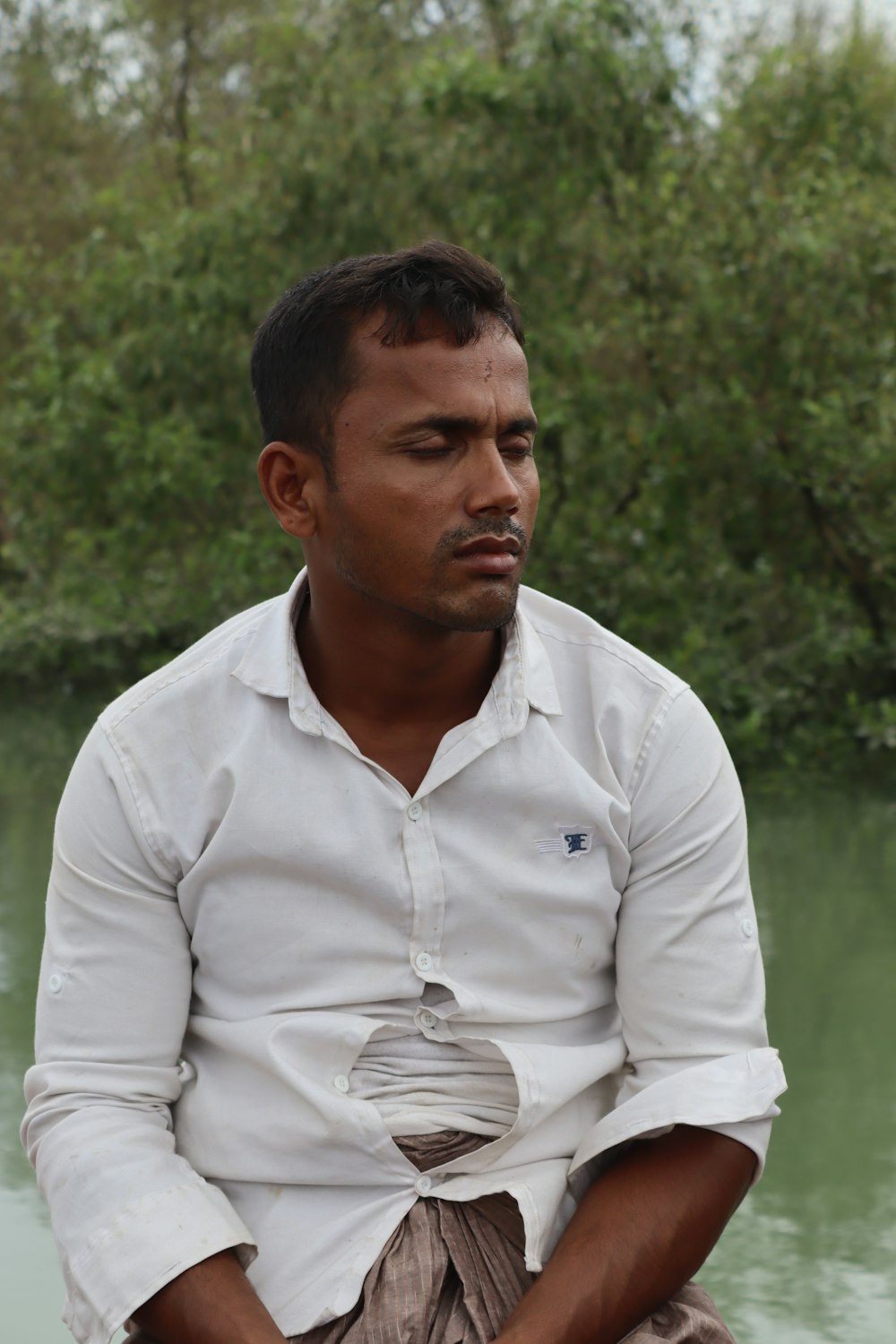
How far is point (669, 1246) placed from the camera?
1.56 meters

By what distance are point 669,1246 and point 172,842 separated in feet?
1.94

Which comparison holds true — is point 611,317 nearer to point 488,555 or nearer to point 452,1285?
point 488,555

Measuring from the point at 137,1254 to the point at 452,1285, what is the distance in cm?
29

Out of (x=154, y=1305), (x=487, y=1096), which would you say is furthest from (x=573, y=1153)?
(x=154, y=1305)

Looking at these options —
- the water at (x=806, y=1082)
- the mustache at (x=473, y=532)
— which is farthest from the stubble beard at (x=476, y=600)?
the water at (x=806, y=1082)

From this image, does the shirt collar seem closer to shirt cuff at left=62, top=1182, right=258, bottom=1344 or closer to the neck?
the neck

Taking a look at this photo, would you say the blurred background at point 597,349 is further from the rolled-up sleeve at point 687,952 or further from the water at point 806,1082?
the rolled-up sleeve at point 687,952

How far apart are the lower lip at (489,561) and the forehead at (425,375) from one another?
14 centimetres

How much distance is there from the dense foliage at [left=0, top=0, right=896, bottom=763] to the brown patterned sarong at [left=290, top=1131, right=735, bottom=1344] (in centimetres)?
410

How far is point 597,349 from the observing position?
21.3 feet

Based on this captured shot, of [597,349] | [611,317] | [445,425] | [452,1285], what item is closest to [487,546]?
[445,425]

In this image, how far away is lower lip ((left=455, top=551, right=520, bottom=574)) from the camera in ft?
5.36

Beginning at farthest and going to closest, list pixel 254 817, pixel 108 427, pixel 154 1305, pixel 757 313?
pixel 108 427
pixel 757 313
pixel 254 817
pixel 154 1305

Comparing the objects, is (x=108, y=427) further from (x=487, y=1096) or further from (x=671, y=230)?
(x=487, y=1096)
